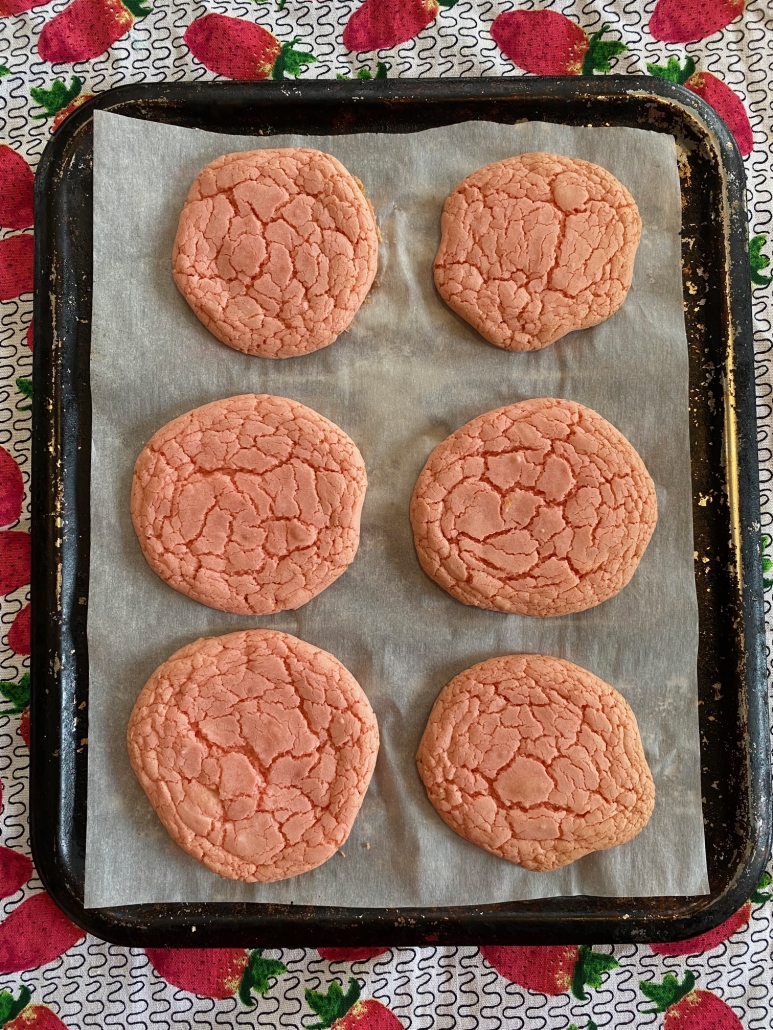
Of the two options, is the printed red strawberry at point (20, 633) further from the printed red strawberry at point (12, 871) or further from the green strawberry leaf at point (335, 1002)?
the green strawberry leaf at point (335, 1002)

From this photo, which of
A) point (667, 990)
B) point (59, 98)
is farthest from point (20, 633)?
point (667, 990)

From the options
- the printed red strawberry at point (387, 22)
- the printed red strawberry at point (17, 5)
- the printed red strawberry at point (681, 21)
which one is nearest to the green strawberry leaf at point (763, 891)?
the printed red strawberry at point (681, 21)

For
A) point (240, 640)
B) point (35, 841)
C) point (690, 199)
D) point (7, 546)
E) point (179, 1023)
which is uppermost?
point (690, 199)

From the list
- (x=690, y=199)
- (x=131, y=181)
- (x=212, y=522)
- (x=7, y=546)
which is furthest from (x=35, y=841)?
(x=690, y=199)

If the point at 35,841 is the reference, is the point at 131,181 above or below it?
above

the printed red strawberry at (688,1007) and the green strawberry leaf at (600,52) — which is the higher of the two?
the green strawberry leaf at (600,52)

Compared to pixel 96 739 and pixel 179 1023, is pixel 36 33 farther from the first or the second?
pixel 179 1023

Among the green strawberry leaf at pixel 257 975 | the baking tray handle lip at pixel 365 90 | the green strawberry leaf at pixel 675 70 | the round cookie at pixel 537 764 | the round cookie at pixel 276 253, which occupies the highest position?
the green strawberry leaf at pixel 675 70
